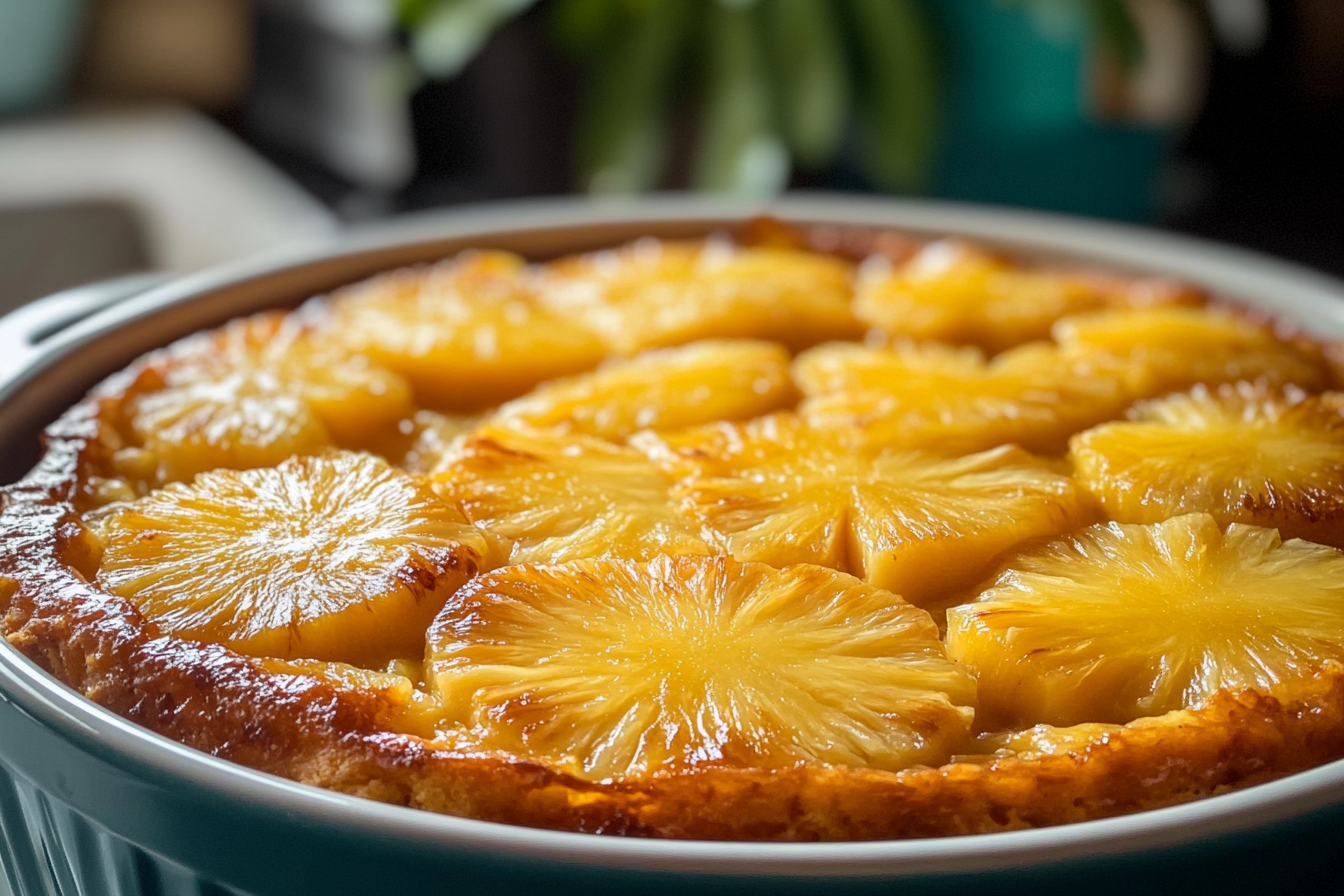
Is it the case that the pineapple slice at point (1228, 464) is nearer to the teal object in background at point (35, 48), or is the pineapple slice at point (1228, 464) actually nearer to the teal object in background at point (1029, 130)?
the teal object in background at point (1029, 130)

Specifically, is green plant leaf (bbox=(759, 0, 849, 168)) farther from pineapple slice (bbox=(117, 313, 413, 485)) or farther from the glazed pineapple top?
pineapple slice (bbox=(117, 313, 413, 485))

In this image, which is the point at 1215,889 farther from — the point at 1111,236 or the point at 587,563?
the point at 1111,236

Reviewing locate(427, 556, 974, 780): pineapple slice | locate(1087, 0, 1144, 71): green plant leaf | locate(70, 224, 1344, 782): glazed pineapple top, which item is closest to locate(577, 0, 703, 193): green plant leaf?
locate(1087, 0, 1144, 71): green plant leaf

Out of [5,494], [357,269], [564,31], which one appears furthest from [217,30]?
[5,494]

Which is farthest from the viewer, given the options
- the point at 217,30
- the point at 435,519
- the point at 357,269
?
the point at 217,30

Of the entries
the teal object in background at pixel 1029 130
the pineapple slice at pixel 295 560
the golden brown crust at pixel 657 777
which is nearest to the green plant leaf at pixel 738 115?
the teal object in background at pixel 1029 130

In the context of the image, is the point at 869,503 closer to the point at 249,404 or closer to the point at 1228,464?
the point at 1228,464

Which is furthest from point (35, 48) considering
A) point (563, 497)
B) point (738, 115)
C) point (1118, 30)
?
point (563, 497)

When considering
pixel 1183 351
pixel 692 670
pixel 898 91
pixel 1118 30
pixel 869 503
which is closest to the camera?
pixel 692 670
